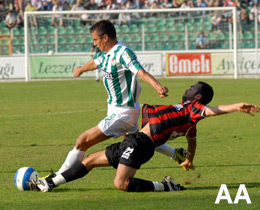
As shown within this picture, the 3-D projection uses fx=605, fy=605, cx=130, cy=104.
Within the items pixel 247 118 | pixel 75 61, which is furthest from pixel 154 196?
pixel 75 61

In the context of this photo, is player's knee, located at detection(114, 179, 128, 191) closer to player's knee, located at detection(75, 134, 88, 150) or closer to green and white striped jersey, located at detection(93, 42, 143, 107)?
player's knee, located at detection(75, 134, 88, 150)

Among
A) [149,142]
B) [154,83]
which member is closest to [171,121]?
[149,142]

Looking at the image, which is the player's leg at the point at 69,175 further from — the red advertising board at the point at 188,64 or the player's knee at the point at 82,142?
the red advertising board at the point at 188,64

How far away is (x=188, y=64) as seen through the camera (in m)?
26.3

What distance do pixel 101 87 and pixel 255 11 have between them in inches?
374

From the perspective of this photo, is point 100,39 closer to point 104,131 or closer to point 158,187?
point 104,131

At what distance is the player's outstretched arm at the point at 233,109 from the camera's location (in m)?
5.68

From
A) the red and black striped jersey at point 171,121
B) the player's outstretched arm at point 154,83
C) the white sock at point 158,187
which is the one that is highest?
the player's outstretched arm at point 154,83

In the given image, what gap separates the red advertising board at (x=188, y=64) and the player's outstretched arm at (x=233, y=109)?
20284 millimetres

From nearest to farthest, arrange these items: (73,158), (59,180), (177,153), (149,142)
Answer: (149,142) < (59,180) < (73,158) < (177,153)

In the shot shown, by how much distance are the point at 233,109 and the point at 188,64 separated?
2067cm

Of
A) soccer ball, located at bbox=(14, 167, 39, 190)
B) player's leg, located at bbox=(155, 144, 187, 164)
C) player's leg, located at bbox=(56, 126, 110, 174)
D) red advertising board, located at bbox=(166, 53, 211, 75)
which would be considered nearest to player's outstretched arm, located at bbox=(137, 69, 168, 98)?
player's leg, located at bbox=(56, 126, 110, 174)

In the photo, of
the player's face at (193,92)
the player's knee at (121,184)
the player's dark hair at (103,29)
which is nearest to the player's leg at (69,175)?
the player's knee at (121,184)

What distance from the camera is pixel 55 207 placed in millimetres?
5754
